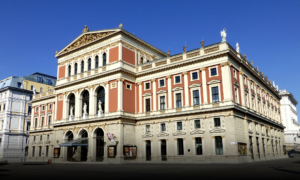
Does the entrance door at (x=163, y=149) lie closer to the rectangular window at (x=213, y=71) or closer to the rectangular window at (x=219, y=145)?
the rectangular window at (x=219, y=145)

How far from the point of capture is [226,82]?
128ft

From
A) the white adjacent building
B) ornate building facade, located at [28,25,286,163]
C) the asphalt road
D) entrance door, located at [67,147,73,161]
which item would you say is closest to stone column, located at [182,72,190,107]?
ornate building facade, located at [28,25,286,163]

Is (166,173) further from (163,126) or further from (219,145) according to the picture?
(163,126)

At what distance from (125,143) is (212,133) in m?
14.8

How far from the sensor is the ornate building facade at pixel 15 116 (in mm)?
75125

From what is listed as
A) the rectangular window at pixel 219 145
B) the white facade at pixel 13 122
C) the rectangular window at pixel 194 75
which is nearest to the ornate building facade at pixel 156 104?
the rectangular window at pixel 219 145

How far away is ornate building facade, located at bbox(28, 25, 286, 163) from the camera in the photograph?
39281 mm

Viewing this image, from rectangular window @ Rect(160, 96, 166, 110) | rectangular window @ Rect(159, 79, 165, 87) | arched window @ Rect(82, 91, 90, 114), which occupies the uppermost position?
rectangular window @ Rect(159, 79, 165, 87)

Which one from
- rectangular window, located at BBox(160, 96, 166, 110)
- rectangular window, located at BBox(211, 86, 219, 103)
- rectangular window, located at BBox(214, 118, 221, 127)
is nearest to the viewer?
rectangular window, located at BBox(214, 118, 221, 127)

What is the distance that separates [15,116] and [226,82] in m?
64.2

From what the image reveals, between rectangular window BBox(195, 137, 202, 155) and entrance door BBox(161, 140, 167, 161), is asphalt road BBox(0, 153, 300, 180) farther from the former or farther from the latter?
entrance door BBox(161, 140, 167, 161)

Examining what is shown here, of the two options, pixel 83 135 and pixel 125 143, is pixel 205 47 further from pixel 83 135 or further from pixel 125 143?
pixel 83 135

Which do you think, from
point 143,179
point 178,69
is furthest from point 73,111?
point 143,179

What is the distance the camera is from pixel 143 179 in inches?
645
